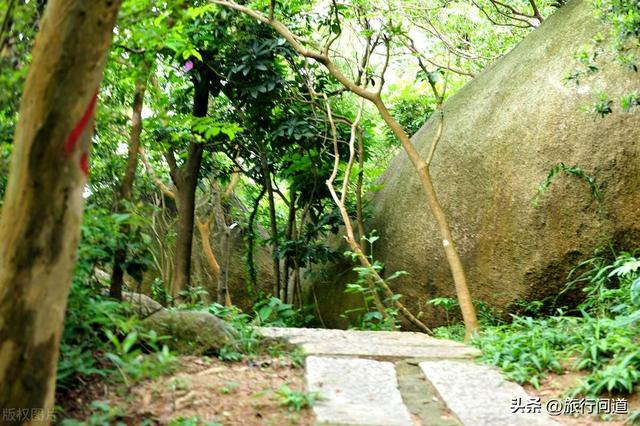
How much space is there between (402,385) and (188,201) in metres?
5.02

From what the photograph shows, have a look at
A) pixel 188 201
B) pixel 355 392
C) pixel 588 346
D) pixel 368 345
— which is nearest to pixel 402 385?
pixel 355 392

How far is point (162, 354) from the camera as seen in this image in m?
3.11

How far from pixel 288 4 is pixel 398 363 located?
17.9 feet

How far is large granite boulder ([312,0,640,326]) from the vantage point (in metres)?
5.85

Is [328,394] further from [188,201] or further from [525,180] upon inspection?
[188,201]

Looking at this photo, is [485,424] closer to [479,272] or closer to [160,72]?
[479,272]

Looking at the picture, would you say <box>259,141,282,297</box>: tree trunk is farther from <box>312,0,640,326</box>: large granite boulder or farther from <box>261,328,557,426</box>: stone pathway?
<box>261,328,557,426</box>: stone pathway

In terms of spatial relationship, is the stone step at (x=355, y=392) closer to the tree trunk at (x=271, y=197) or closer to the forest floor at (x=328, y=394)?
the forest floor at (x=328, y=394)

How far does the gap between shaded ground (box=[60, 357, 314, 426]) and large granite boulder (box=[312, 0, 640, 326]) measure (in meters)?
3.33

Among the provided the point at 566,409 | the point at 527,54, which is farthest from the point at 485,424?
the point at 527,54

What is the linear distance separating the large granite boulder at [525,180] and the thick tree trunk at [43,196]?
194 inches

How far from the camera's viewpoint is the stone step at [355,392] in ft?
10.1

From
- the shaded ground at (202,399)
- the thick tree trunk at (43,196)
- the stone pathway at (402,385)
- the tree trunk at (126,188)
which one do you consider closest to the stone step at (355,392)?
the stone pathway at (402,385)

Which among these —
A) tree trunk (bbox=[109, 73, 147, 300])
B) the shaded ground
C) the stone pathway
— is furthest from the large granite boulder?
tree trunk (bbox=[109, 73, 147, 300])
